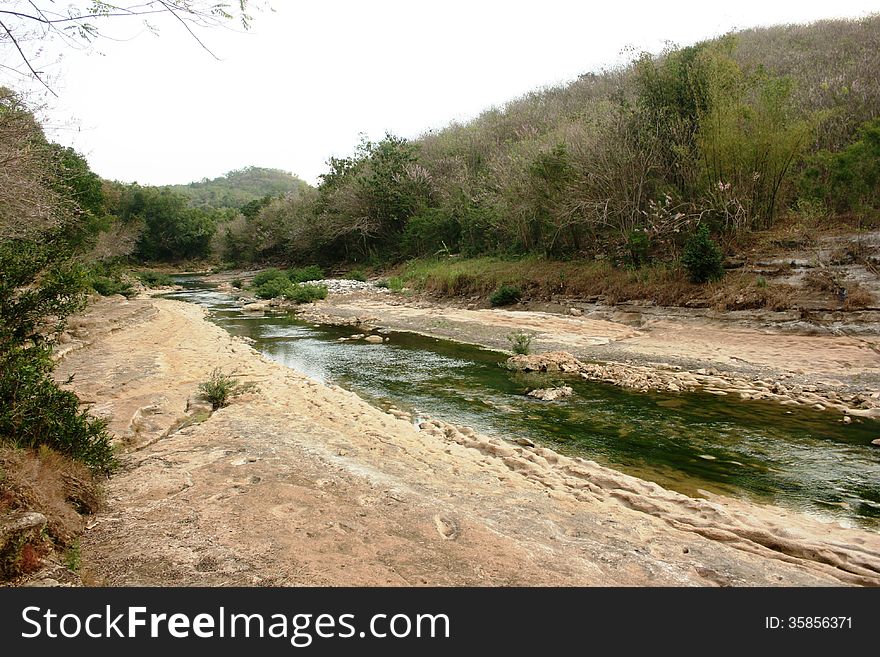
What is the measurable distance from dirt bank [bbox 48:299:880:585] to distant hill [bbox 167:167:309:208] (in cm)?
12190

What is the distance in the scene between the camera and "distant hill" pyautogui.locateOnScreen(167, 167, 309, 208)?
130250mm

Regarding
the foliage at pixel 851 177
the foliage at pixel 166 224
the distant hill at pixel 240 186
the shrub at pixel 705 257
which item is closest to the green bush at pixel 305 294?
the shrub at pixel 705 257

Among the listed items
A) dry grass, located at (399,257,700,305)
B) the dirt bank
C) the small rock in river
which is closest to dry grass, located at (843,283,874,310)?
dry grass, located at (399,257,700,305)

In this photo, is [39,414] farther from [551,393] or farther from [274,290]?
[274,290]

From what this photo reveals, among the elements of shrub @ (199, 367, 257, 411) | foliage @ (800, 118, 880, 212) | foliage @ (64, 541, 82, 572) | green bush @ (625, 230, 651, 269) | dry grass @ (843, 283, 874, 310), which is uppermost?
foliage @ (800, 118, 880, 212)

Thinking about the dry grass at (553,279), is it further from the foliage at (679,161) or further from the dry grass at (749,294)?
the dry grass at (749,294)

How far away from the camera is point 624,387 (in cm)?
1204

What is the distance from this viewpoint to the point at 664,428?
30.7 ft

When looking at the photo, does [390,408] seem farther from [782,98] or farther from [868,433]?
[782,98]

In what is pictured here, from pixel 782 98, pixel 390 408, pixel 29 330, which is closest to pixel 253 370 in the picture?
pixel 390 408

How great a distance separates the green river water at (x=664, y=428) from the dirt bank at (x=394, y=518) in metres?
0.80

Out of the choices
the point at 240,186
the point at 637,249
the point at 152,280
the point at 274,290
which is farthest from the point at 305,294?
the point at 240,186

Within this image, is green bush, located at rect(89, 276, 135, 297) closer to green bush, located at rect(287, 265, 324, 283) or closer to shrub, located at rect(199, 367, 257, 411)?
green bush, located at rect(287, 265, 324, 283)
